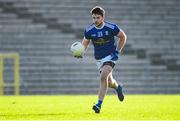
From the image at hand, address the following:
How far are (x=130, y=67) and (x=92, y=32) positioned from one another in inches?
471

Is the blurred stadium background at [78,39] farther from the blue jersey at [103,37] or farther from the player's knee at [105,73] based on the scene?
the player's knee at [105,73]

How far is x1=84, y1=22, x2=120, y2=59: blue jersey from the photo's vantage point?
45.5 feet

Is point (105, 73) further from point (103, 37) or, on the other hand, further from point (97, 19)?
point (97, 19)

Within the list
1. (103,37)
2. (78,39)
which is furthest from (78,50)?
(78,39)

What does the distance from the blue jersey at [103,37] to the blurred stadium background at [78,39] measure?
414 inches

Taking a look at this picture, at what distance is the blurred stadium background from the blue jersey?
10510mm

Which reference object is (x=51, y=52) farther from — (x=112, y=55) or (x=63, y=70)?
(x=112, y=55)

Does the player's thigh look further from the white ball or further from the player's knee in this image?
the white ball

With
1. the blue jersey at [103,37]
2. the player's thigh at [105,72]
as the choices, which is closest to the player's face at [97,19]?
the blue jersey at [103,37]

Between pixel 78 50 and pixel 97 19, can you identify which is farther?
pixel 78 50

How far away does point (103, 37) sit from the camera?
13875 mm

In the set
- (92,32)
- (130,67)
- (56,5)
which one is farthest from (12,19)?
(92,32)

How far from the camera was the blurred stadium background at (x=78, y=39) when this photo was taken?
25312 millimetres

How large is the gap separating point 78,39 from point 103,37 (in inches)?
485
